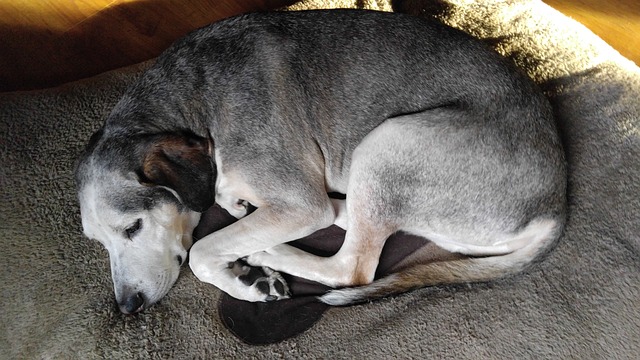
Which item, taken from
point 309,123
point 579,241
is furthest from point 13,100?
point 579,241

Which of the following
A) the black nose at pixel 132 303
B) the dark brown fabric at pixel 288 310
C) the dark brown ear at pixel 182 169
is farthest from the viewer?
the dark brown fabric at pixel 288 310

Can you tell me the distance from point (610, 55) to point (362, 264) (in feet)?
6.53

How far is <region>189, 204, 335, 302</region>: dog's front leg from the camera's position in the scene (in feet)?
9.16

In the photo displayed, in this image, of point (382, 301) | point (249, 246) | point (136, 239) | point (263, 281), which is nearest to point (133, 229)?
point (136, 239)

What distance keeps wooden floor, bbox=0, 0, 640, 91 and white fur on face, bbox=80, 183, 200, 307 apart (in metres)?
1.69

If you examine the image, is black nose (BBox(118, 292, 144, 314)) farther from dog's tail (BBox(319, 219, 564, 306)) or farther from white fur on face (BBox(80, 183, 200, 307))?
dog's tail (BBox(319, 219, 564, 306))

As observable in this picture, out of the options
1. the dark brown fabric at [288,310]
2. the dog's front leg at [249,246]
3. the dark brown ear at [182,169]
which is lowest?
the dark brown fabric at [288,310]

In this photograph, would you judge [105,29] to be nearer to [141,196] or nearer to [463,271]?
[141,196]

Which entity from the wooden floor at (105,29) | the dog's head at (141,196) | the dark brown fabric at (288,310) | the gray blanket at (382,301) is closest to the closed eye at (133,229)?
the dog's head at (141,196)

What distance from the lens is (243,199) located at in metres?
2.95

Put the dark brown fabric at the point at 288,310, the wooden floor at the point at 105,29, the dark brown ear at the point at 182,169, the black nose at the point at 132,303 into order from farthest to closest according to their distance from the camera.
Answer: the wooden floor at the point at 105,29 → the dark brown fabric at the point at 288,310 → the black nose at the point at 132,303 → the dark brown ear at the point at 182,169

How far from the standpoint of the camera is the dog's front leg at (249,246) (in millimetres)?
2791

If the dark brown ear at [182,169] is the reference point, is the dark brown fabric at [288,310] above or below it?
below

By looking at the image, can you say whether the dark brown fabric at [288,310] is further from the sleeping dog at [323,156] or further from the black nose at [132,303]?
the black nose at [132,303]
